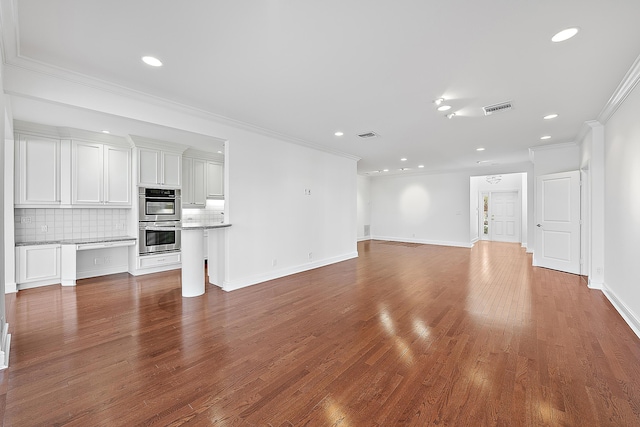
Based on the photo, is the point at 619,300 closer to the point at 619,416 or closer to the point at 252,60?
the point at 619,416

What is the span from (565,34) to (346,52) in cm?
179

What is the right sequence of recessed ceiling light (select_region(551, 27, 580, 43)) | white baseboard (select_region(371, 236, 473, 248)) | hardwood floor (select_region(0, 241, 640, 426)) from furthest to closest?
white baseboard (select_region(371, 236, 473, 248))
recessed ceiling light (select_region(551, 27, 580, 43))
hardwood floor (select_region(0, 241, 640, 426))

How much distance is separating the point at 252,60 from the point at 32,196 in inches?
190

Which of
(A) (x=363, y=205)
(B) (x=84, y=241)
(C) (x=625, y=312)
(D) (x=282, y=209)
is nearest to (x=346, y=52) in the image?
(D) (x=282, y=209)

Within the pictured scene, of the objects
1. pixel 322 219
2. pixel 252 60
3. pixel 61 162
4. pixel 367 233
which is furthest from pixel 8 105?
pixel 367 233

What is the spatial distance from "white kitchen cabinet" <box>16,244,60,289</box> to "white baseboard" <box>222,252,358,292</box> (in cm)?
301

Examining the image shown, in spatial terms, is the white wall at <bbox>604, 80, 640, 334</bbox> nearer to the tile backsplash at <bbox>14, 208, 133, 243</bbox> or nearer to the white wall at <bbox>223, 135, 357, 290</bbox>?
the white wall at <bbox>223, 135, 357, 290</bbox>

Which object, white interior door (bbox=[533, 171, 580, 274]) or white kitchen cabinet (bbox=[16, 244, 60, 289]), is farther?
white interior door (bbox=[533, 171, 580, 274])

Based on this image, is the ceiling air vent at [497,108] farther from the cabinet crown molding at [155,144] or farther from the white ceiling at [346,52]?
the cabinet crown molding at [155,144]

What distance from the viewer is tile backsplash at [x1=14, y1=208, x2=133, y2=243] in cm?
467

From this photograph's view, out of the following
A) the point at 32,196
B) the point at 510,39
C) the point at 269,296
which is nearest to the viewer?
the point at 510,39

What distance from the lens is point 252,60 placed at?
8.57 ft

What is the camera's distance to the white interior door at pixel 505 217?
10.8 metres

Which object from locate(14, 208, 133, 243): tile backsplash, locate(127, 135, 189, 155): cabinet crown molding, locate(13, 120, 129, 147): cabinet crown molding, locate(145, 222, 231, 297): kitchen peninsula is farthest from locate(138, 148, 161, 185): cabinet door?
locate(145, 222, 231, 297): kitchen peninsula
